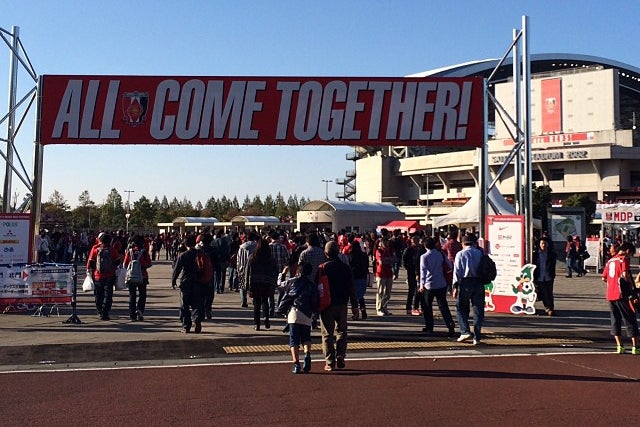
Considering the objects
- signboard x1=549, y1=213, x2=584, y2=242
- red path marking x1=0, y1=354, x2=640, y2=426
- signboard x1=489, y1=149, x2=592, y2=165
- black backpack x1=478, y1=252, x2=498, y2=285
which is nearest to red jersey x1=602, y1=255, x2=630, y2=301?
red path marking x1=0, y1=354, x2=640, y2=426

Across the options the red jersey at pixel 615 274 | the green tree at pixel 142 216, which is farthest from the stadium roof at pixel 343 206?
the red jersey at pixel 615 274

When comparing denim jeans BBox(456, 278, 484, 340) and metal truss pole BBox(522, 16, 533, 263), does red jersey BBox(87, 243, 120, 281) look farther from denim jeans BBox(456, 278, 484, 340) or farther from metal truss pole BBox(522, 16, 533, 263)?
metal truss pole BBox(522, 16, 533, 263)

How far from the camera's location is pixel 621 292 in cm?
869

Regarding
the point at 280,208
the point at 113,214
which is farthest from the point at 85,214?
the point at 280,208

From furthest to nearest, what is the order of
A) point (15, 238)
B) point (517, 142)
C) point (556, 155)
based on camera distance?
point (556, 155) → point (517, 142) → point (15, 238)

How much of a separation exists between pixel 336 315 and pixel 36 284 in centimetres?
749

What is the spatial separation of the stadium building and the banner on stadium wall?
54.5m

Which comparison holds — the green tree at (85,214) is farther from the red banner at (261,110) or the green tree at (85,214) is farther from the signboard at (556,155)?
the red banner at (261,110)

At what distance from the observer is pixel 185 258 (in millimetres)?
10656

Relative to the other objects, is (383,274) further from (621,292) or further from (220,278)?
(220,278)

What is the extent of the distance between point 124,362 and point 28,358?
1.44 meters

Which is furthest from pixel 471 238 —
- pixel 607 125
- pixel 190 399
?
pixel 607 125

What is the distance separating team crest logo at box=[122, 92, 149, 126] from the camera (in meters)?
13.6

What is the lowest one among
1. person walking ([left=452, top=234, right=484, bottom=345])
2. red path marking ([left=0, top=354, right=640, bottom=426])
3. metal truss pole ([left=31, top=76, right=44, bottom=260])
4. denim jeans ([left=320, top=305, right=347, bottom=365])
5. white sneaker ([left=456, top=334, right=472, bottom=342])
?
red path marking ([left=0, top=354, right=640, bottom=426])
